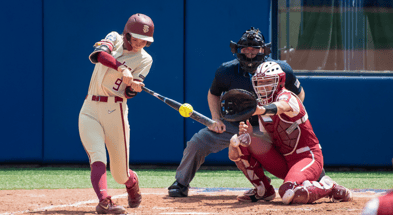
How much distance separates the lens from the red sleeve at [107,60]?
157 inches

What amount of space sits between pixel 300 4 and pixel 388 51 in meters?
1.48

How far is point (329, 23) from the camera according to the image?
7039 mm

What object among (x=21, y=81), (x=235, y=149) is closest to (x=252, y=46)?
(x=235, y=149)

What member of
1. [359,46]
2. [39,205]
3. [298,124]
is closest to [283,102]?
[298,124]

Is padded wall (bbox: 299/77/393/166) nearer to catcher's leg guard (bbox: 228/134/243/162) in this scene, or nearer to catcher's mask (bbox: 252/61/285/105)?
catcher's mask (bbox: 252/61/285/105)

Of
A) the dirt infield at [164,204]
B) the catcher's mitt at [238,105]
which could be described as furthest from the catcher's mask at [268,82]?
the dirt infield at [164,204]

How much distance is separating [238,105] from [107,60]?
3.79 ft

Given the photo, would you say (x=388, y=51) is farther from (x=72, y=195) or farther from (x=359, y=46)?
(x=72, y=195)

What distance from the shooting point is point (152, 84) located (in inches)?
276

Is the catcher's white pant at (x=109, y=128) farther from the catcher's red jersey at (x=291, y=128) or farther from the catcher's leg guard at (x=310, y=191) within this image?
the catcher's leg guard at (x=310, y=191)

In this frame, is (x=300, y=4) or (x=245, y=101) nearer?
(x=245, y=101)

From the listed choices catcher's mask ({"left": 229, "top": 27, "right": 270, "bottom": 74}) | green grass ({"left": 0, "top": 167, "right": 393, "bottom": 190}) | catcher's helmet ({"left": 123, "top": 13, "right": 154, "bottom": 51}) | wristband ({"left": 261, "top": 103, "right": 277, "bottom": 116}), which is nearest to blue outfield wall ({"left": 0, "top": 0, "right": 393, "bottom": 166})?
green grass ({"left": 0, "top": 167, "right": 393, "bottom": 190})

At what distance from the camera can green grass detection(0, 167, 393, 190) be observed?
5.69 meters

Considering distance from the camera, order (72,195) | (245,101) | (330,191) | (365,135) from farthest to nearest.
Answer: (365,135), (72,195), (330,191), (245,101)
